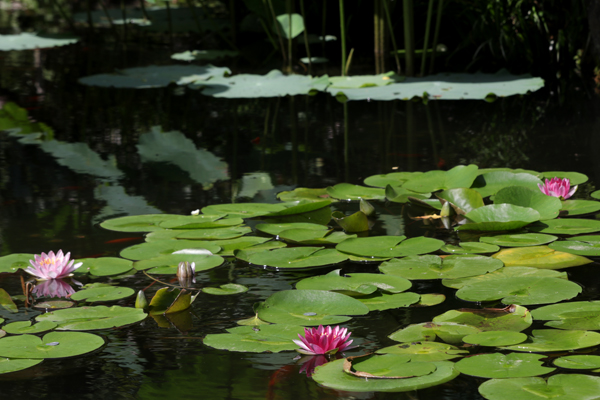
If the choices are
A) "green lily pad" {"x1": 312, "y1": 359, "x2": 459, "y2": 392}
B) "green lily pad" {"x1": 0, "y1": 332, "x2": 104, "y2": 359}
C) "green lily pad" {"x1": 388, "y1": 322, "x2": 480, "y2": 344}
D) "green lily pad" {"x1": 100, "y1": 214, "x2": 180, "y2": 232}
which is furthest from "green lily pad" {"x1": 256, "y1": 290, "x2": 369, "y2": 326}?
"green lily pad" {"x1": 100, "y1": 214, "x2": 180, "y2": 232}

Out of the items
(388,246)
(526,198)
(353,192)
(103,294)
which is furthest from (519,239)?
(103,294)

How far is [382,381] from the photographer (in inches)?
Answer: 41.3

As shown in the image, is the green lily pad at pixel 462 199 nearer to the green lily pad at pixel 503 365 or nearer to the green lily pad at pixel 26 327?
the green lily pad at pixel 503 365

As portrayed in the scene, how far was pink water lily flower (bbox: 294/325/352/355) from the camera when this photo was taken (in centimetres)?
116

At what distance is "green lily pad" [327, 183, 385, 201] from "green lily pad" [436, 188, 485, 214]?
0.23 meters

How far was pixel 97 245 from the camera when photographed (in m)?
1.80

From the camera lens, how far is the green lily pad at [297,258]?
5.32 ft

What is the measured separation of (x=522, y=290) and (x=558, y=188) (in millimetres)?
732

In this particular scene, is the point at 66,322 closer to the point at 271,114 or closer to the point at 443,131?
the point at 443,131

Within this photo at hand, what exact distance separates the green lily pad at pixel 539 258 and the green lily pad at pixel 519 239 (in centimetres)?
4

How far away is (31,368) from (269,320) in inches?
16.3

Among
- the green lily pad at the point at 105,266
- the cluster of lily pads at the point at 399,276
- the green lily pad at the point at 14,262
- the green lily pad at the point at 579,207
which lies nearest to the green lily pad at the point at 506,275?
the cluster of lily pads at the point at 399,276

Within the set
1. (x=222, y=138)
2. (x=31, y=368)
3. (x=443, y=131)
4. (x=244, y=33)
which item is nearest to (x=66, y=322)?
(x=31, y=368)

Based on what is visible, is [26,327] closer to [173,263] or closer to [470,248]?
[173,263]
